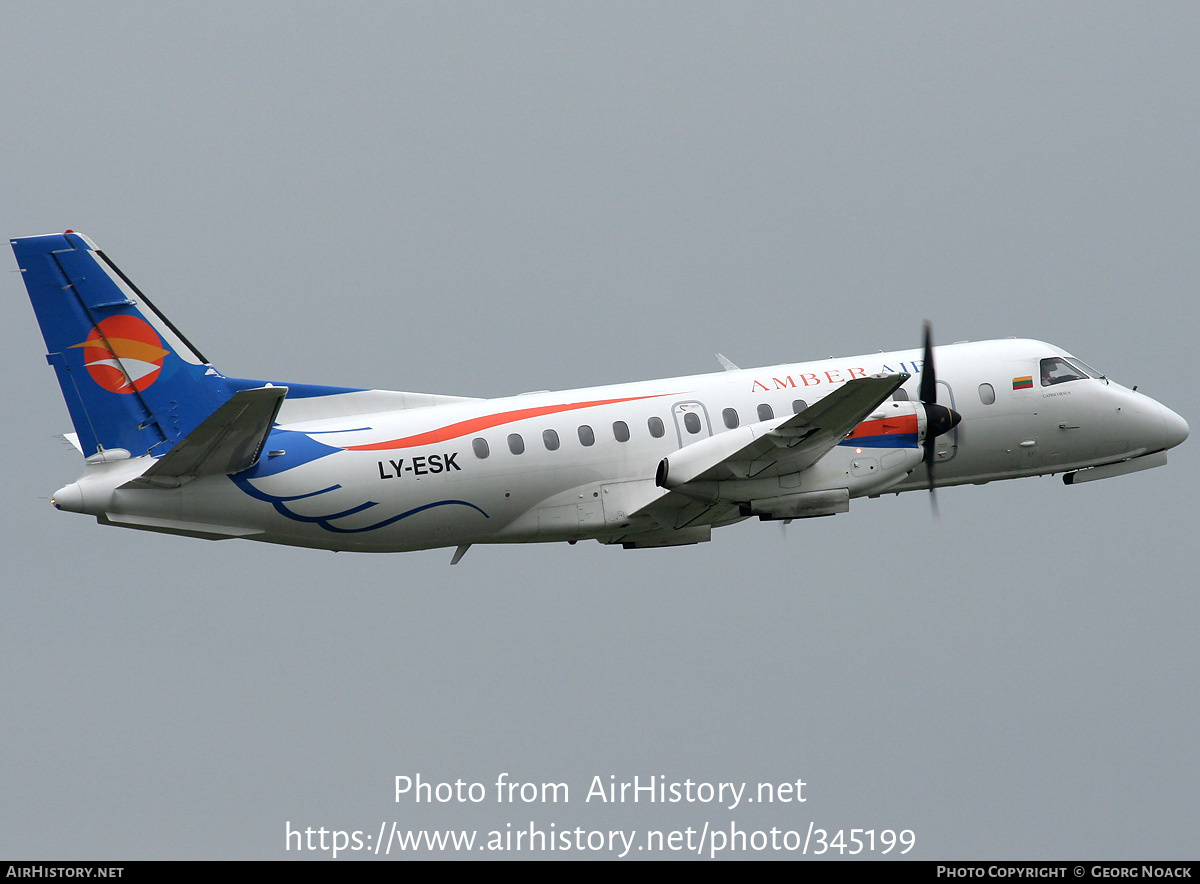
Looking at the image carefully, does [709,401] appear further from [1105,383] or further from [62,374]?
[62,374]

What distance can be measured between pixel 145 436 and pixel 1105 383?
18.3m

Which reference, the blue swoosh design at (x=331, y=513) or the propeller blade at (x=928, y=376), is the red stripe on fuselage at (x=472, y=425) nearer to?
the blue swoosh design at (x=331, y=513)

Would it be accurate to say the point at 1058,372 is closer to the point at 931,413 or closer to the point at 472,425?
the point at 931,413

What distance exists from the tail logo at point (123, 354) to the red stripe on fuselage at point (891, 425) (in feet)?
39.8

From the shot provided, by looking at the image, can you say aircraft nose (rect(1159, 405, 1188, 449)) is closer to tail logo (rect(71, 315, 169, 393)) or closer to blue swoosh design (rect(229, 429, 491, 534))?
blue swoosh design (rect(229, 429, 491, 534))

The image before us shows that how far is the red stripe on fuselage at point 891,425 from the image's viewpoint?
2631 cm

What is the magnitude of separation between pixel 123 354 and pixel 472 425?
5.97 m

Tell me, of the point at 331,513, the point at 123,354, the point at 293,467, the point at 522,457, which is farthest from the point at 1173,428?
the point at 123,354

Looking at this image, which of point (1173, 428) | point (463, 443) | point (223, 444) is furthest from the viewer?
point (1173, 428)

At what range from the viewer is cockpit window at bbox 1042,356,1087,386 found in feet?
94.4

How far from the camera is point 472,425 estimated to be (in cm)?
2567

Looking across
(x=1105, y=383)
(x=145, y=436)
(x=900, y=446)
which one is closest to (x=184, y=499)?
(x=145, y=436)

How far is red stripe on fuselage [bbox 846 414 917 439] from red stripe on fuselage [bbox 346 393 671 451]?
4.37 m

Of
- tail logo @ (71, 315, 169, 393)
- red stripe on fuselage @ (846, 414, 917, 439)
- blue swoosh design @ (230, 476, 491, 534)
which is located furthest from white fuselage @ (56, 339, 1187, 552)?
tail logo @ (71, 315, 169, 393)
